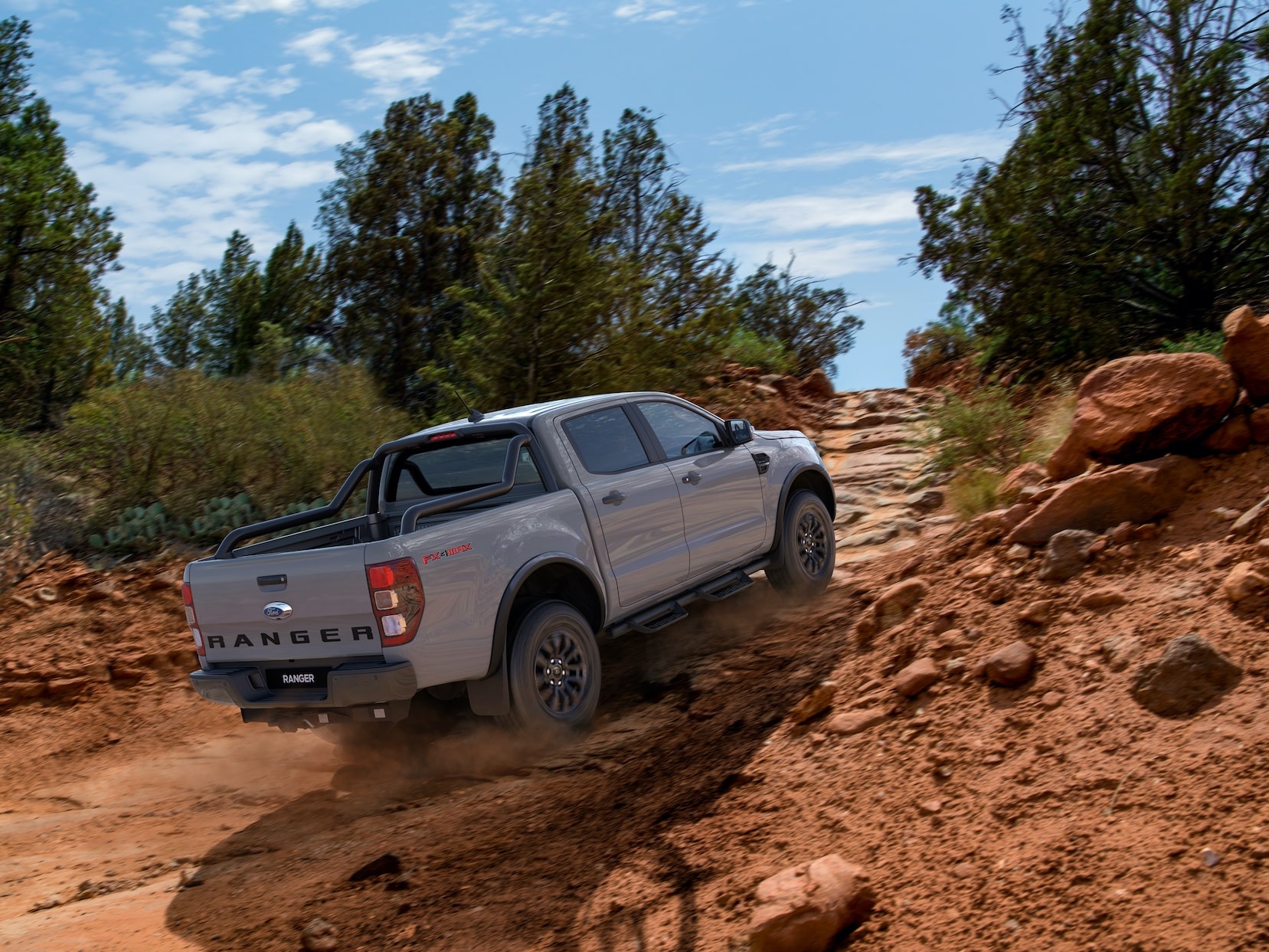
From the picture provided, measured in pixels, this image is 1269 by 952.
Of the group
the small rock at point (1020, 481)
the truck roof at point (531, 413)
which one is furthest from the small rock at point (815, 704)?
the small rock at point (1020, 481)

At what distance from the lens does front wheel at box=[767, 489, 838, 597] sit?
7.95 metres

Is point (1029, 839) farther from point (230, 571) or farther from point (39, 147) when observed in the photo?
point (39, 147)

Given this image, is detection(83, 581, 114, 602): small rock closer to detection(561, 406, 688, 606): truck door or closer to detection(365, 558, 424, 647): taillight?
detection(561, 406, 688, 606): truck door

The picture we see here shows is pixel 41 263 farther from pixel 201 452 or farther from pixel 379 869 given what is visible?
pixel 379 869

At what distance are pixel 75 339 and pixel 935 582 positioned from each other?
17.5m

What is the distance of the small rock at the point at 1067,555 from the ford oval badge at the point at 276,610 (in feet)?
12.1

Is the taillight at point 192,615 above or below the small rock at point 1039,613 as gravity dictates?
above

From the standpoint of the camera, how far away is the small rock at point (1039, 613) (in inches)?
201

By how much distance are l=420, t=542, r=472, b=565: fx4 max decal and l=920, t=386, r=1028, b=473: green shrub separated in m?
6.40

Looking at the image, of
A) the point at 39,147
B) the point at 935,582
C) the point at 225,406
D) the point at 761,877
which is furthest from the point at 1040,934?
the point at 39,147

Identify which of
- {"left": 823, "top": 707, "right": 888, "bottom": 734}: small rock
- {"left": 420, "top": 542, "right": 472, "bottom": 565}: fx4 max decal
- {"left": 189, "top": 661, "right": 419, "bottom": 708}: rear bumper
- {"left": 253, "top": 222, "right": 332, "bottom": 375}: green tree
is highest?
{"left": 253, "top": 222, "right": 332, "bottom": 375}: green tree

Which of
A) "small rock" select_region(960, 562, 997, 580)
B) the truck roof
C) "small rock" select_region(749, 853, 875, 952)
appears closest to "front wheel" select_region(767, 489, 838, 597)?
the truck roof

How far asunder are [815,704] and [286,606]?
2.64m

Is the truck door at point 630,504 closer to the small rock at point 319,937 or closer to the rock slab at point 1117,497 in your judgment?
the rock slab at point 1117,497
